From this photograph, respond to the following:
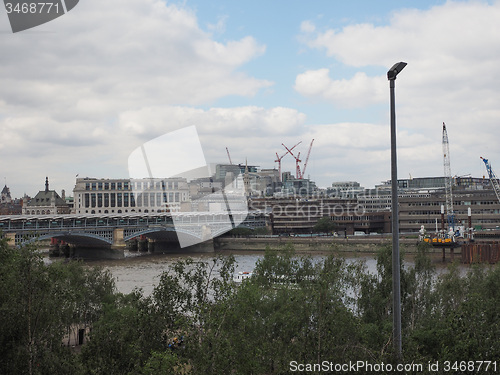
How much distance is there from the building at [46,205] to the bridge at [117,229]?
3518 cm

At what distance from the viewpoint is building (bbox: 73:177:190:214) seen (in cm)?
7200

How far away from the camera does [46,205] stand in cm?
8662

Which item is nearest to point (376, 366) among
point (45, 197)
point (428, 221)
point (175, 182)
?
point (428, 221)

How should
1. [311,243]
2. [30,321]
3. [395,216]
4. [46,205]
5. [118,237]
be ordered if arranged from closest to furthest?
[395,216]
[30,321]
[118,237]
[311,243]
[46,205]

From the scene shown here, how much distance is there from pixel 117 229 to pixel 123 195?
29.6 m

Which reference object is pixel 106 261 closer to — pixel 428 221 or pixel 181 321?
pixel 428 221

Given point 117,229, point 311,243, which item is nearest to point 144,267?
point 117,229

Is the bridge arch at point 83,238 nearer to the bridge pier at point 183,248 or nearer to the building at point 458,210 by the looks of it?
the bridge pier at point 183,248

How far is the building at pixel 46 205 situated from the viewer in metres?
84.2

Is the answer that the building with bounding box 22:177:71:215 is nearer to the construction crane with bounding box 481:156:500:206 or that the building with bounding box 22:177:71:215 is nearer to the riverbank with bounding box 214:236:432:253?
the riverbank with bounding box 214:236:432:253

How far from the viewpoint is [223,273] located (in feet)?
28.3

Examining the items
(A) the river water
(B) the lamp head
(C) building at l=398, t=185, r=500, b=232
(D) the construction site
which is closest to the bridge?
(A) the river water

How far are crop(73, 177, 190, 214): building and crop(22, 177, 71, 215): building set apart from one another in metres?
13.1

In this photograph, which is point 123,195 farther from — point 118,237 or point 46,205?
point 118,237
